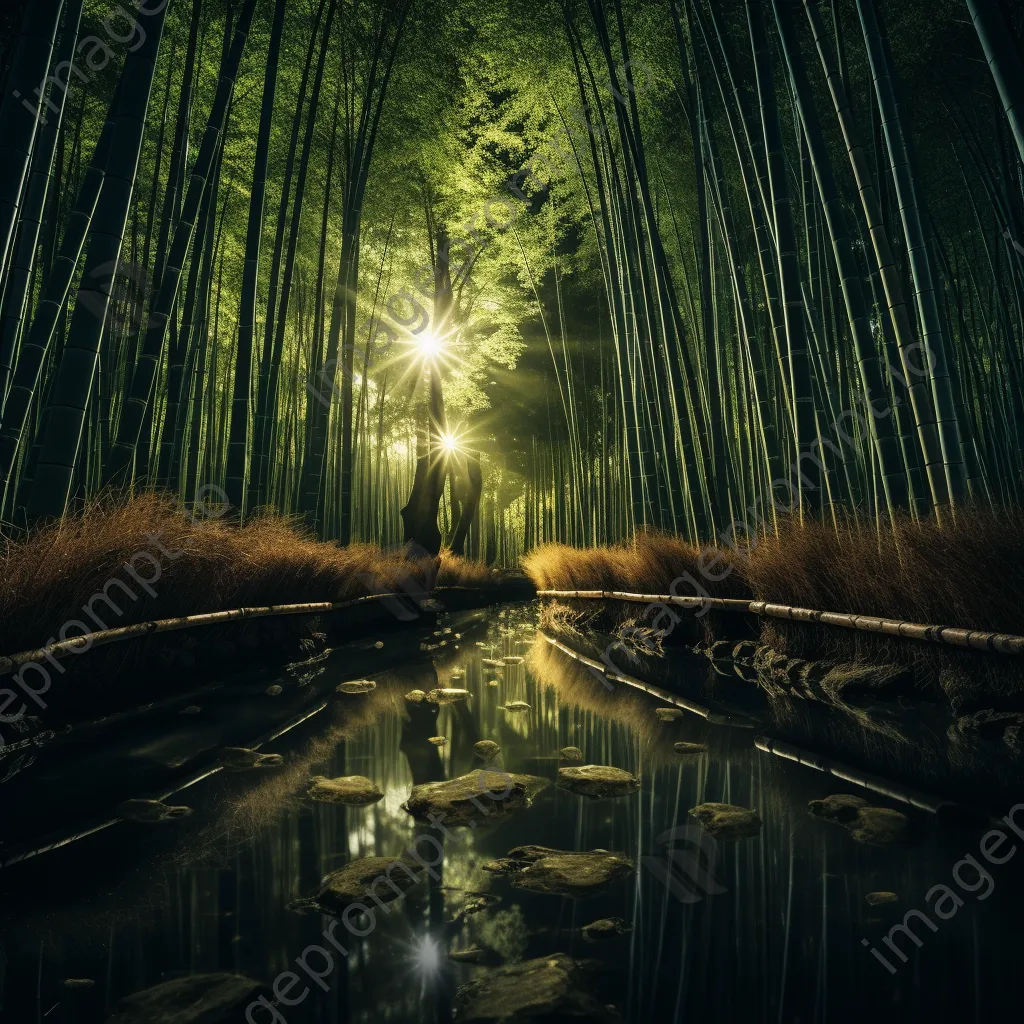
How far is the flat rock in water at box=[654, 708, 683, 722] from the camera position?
2.46 meters

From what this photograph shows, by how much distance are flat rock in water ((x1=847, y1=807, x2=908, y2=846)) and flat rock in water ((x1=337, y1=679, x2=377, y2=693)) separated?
2.26m

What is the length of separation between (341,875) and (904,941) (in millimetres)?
948

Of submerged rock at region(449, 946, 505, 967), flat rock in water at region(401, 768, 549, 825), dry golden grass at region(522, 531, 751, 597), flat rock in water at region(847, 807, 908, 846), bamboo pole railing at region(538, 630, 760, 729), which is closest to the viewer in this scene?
submerged rock at region(449, 946, 505, 967)

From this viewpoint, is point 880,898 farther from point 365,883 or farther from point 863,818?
point 365,883

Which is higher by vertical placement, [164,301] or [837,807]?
[164,301]

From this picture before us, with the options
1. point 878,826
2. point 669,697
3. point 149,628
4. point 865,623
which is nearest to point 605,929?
point 878,826

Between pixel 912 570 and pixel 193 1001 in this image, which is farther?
pixel 912 570

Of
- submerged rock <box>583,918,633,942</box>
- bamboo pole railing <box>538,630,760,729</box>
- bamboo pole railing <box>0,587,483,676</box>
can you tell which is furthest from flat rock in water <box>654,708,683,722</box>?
bamboo pole railing <box>0,587,483,676</box>

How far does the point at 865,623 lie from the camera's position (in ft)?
8.53

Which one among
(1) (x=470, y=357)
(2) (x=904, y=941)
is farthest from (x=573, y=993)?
(1) (x=470, y=357)

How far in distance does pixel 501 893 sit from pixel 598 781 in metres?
0.63

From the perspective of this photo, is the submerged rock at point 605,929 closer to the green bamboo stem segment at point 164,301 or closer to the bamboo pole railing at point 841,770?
the bamboo pole railing at point 841,770

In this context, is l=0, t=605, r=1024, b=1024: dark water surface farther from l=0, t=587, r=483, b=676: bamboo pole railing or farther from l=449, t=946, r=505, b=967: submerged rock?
l=0, t=587, r=483, b=676: bamboo pole railing

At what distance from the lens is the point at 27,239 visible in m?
2.78
